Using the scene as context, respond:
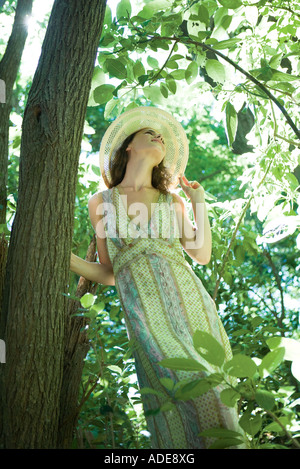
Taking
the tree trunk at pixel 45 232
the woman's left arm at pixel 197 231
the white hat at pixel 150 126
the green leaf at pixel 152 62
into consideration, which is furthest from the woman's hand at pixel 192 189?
the tree trunk at pixel 45 232

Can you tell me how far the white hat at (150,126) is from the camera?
2.89 m

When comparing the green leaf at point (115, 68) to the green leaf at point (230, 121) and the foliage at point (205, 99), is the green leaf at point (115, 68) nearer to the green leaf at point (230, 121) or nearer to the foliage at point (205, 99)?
the foliage at point (205, 99)

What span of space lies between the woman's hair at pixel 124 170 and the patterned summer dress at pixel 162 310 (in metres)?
0.10

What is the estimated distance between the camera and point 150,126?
2926 millimetres

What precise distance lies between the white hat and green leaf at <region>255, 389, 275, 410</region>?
67.1 inches

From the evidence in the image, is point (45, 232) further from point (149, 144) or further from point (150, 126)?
point (150, 126)

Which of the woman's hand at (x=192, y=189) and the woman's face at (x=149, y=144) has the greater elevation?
the woman's face at (x=149, y=144)

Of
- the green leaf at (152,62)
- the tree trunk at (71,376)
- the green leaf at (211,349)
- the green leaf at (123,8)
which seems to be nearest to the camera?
the green leaf at (211,349)

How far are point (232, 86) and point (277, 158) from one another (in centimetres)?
47

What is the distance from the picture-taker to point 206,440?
5.64 feet

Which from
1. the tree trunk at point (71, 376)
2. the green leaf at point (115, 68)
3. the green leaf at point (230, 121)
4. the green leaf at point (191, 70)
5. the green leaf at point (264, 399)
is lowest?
the green leaf at point (264, 399)

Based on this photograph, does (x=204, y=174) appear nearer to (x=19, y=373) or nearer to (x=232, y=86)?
(x=232, y=86)

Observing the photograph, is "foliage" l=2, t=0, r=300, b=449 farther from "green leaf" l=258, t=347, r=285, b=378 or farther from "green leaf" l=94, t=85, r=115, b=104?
"green leaf" l=258, t=347, r=285, b=378

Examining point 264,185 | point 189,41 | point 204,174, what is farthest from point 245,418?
point 204,174
